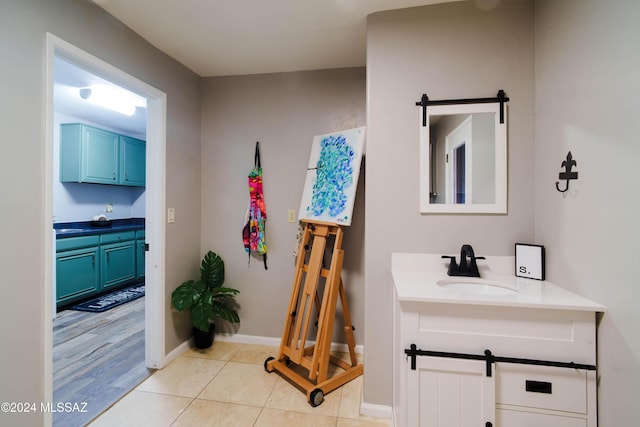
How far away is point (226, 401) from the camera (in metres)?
1.89

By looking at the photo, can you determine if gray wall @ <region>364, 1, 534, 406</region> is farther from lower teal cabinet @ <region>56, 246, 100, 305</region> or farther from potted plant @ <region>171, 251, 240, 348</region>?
lower teal cabinet @ <region>56, 246, 100, 305</region>

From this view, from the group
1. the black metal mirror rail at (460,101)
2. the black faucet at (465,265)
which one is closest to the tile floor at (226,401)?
the black faucet at (465,265)

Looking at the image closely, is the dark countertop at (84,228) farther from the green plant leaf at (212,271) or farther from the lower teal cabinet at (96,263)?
the green plant leaf at (212,271)

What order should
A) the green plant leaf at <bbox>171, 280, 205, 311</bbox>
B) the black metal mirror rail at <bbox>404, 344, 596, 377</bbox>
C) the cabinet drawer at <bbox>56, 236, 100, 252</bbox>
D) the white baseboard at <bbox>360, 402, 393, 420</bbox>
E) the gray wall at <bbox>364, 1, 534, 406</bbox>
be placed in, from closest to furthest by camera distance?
the black metal mirror rail at <bbox>404, 344, 596, 377</bbox> < the gray wall at <bbox>364, 1, 534, 406</bbox> < the white baseboard at <bbox>360, 402, 393, 420</bbox> < the green plant leaf at <bbox>171, 280, 205, 311</bbox> < the cabinet drawer at <bbox>56, 236, 100, 252</bbox>

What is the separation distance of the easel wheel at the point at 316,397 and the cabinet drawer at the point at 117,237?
3616mm

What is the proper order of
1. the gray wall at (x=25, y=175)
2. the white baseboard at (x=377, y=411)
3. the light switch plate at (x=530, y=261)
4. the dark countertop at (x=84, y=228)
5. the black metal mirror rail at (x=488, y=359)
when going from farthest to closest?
the dark countertop at (x=84, y=228) → the white baseboard at (x=377, y=411) → the light switch plate at (x=530, y=261) → the gray wall at (x=25, y=175) → the black metal mirror rail at (x=488, y=359)

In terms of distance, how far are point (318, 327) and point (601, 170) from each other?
1.74 m

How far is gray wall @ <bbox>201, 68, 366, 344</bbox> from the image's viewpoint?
2.48m

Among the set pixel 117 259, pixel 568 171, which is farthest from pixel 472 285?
pixel 117 259

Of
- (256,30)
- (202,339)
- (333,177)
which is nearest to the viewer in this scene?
(256,30)

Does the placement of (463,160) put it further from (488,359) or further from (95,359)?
(95,359)

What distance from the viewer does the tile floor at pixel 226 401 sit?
172 cm

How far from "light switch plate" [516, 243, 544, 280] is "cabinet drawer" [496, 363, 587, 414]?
52cm

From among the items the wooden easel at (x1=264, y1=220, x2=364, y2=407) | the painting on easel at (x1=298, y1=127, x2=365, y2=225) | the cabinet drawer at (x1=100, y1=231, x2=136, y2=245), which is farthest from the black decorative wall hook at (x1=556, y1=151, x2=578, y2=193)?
the cabinet drawer at (x1=100, y1=231, x2=136, y2=245)
